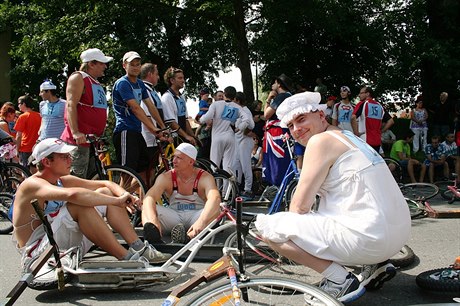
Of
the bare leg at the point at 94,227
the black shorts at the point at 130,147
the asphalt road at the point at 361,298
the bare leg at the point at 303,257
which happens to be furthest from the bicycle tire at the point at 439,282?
the black shorts at the point at 130,147

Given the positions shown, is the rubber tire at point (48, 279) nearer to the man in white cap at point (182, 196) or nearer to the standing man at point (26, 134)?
the man in white cap at point (182, 196)

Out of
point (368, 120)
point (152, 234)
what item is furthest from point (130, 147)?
point (368, 120)

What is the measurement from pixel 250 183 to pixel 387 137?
5782 millimetres

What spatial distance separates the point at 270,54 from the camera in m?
16.1

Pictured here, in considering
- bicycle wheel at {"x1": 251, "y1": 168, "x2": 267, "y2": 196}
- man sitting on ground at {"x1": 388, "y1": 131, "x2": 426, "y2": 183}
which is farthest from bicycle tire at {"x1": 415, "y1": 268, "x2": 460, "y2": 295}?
man sitting on ground at {"x1": 388, "y1": 131, "x2": 426, "y2": 183}

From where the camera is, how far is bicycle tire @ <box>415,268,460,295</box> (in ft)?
13.7

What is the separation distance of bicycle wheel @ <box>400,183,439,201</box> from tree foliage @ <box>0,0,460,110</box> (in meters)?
7.14

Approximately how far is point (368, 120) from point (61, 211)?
7029 mm

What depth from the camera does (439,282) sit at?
14.0 feet

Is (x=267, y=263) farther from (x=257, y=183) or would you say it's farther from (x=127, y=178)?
(x=257, y=183)

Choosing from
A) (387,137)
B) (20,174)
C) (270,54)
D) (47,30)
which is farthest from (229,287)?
(47,30)

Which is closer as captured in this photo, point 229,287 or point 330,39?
point 229,287

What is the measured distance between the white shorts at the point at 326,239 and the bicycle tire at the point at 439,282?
0.85m

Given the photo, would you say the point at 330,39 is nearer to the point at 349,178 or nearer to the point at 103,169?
the point at 103,169
